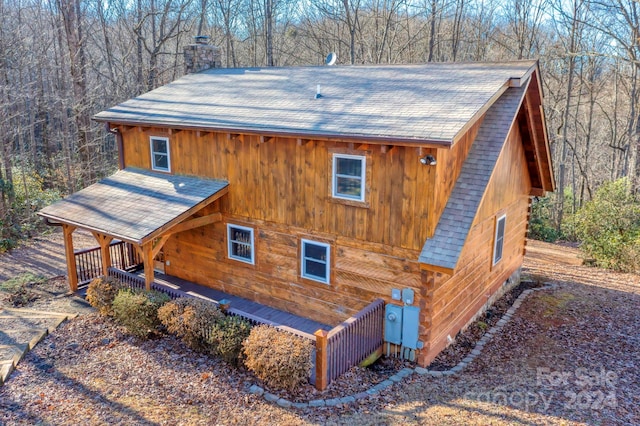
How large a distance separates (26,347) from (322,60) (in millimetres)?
27259

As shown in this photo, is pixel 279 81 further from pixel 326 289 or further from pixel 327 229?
pixel 326 289

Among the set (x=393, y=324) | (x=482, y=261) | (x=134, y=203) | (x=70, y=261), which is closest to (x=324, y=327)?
(x=393, y=324)

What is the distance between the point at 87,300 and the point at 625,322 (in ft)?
45.3

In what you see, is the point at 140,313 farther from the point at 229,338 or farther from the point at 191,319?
the point at 229,338

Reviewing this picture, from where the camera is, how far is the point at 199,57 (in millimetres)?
17359

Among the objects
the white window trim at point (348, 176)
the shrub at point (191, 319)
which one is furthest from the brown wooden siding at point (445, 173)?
the shrub at point (191, 319)

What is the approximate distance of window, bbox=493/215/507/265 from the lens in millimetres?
11905

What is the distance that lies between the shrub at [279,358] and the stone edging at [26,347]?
4.48 m

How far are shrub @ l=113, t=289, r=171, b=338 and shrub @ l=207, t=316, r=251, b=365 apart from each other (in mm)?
1698

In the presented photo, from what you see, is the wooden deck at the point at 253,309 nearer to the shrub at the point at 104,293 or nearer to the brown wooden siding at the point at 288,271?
the brown wooden siding at the point at 288,271

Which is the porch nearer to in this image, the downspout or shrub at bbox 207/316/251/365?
shrub at bbox 207/316/251/365

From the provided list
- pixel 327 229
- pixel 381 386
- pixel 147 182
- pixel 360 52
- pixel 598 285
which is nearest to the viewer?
pixel 381 386

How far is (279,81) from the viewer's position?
13633mm

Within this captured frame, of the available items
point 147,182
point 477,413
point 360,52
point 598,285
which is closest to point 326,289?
point 477,413
